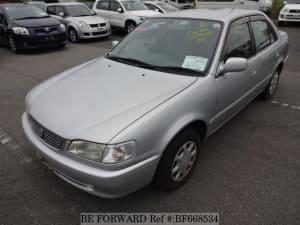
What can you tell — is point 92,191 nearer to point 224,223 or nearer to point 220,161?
A: point 224,223

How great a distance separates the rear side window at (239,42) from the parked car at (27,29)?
700cm

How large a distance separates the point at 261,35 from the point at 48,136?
3158 mm

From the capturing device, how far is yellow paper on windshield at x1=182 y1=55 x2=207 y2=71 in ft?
8.71

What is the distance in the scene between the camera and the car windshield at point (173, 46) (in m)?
2.72

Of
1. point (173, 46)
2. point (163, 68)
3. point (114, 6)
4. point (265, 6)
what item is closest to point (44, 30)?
point (114, 6)

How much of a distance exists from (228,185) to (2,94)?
4.57 meters

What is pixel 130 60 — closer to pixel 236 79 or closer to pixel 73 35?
pixel 236 79

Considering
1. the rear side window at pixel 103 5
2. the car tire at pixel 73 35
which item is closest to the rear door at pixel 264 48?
the car tire at pixel 73 35

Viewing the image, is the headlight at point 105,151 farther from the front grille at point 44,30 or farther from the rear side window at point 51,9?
the rear side window at point 51,9

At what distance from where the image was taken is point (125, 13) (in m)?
11.0

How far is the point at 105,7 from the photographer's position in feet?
39.6

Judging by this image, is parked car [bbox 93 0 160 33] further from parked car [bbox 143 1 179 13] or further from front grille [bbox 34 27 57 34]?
front grille [bbox 34 27 57 34]

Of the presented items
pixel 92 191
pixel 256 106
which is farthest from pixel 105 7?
pixel 92 191

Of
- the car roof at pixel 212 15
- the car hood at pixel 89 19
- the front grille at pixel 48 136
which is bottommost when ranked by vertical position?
the car hood at pixel 89 19
